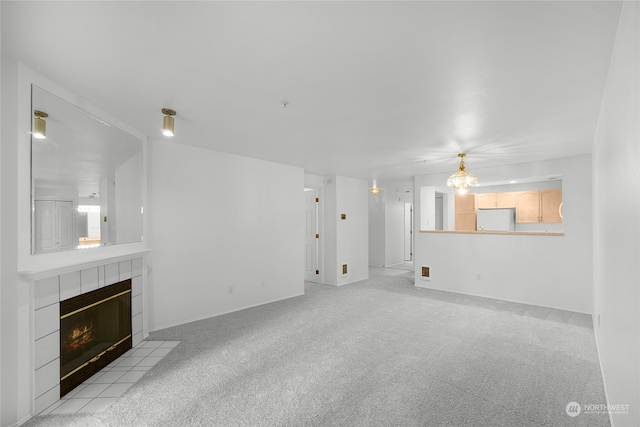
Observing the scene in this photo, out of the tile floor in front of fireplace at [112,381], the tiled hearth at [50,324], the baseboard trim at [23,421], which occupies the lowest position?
the tile floor in front of fireplace at [112,381]

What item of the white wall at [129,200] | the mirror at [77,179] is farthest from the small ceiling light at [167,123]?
the white wall at [129,200]

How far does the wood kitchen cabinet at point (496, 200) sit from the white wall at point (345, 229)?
3.07m

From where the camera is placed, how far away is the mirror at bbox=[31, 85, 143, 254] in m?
2.01

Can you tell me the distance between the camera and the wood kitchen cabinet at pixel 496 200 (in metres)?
6.66

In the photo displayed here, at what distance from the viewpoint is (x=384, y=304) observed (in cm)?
459

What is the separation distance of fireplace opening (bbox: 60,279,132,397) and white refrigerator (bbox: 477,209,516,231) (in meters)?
7.37

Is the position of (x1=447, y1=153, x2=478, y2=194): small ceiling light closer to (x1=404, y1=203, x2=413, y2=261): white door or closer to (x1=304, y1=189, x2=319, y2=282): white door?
(x1=304, y1=189, x2=319, y2=282): white door

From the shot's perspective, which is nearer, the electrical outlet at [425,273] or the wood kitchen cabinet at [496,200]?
the electrical outlet at [425,273]

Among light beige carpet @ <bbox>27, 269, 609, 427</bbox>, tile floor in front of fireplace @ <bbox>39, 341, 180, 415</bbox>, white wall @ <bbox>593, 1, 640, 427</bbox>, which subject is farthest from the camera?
tile floor in front of fireplace @ <bbox>39, 341, 180, 415</bbox>

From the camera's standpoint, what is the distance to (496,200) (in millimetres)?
6867

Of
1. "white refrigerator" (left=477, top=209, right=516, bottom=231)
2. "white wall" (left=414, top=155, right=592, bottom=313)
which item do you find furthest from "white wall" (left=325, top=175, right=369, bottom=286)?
"white refrigerator" (left=477, top=209, right=516, bottom=231)

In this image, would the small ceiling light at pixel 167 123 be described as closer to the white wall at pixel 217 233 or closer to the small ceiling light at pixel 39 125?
the small ceiling light at pixel 39 125

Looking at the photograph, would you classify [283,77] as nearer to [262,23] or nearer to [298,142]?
[262,23]

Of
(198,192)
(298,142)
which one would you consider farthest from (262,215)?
(298,142)
